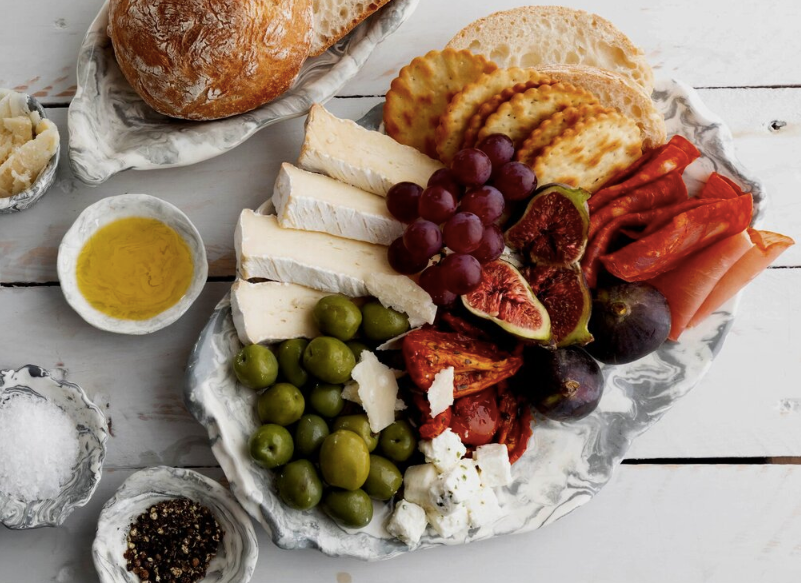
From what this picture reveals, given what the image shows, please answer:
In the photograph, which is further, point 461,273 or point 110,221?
point 110,221

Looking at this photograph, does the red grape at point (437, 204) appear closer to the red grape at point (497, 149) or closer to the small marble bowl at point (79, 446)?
the red grape at point (497, 149)

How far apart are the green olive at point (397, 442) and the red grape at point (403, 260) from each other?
38 centimetres

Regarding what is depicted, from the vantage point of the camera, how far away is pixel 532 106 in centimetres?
179

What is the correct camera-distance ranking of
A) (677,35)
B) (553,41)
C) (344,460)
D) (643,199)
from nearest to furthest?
(344,460) → (643,199) → (553,41) → (677,35)

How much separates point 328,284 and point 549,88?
2.39 ft

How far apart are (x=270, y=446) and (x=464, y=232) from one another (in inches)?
26.5

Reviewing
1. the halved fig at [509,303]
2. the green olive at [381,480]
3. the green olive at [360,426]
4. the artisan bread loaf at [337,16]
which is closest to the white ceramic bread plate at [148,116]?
the artisan bread loaf at [337,16]

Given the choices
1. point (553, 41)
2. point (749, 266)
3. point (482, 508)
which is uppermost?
point (553, 41)

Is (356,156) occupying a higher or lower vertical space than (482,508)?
higher

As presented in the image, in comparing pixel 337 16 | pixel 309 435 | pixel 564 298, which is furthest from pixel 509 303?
pixel 337 16

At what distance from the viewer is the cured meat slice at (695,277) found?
1810 millimetres

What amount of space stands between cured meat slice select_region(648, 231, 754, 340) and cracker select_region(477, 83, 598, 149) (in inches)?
19.0

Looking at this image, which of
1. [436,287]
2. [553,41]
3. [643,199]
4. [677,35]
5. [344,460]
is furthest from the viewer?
[677,35]

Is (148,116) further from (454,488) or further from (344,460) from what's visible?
(454,488)
